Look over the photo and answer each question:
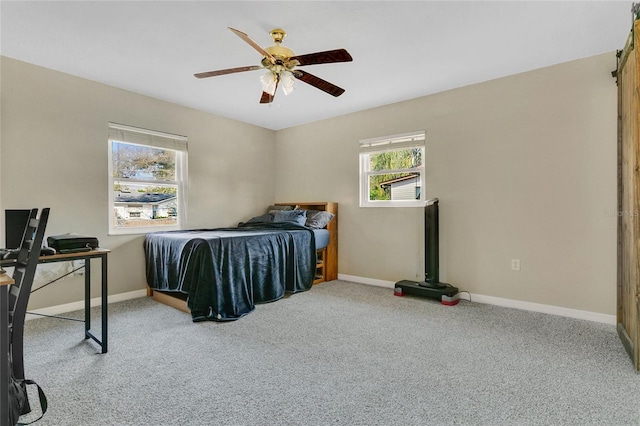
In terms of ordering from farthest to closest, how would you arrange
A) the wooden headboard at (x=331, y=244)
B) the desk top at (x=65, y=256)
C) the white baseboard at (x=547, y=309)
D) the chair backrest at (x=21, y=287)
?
1. the wooden headboard at (x=331, y=244)
2. the white baseboard at (x=547, y=309)
3. the desk top at (x=65, y=256)
4. the chair backrest at (x=21, y=287)

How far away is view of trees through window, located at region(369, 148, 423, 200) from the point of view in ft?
13.1

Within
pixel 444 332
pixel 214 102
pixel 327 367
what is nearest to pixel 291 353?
pixel 327 367

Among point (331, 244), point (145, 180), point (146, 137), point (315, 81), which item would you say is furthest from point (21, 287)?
point (331, 244)

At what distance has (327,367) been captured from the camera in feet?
6.47

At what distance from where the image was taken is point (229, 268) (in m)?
2.97

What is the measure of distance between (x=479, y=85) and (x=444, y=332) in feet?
8.50

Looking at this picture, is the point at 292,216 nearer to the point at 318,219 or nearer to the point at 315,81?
the point at 318,219

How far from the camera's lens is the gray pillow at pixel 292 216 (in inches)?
168

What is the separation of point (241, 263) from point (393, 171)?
7.42ft

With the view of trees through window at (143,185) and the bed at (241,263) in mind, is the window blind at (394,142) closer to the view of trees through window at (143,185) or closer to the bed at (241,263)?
the bed at (241,263)

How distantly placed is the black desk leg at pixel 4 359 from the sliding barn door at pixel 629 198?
3.11 meters

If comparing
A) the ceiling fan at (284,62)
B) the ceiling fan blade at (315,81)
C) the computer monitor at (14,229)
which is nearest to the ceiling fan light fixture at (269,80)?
the ceiling fan at (284,62)

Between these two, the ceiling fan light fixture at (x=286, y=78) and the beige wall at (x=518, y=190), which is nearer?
the ceiling fan light fixture at (x=286, y=78)

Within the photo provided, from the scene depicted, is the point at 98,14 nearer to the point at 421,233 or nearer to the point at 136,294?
the point at 136,294
